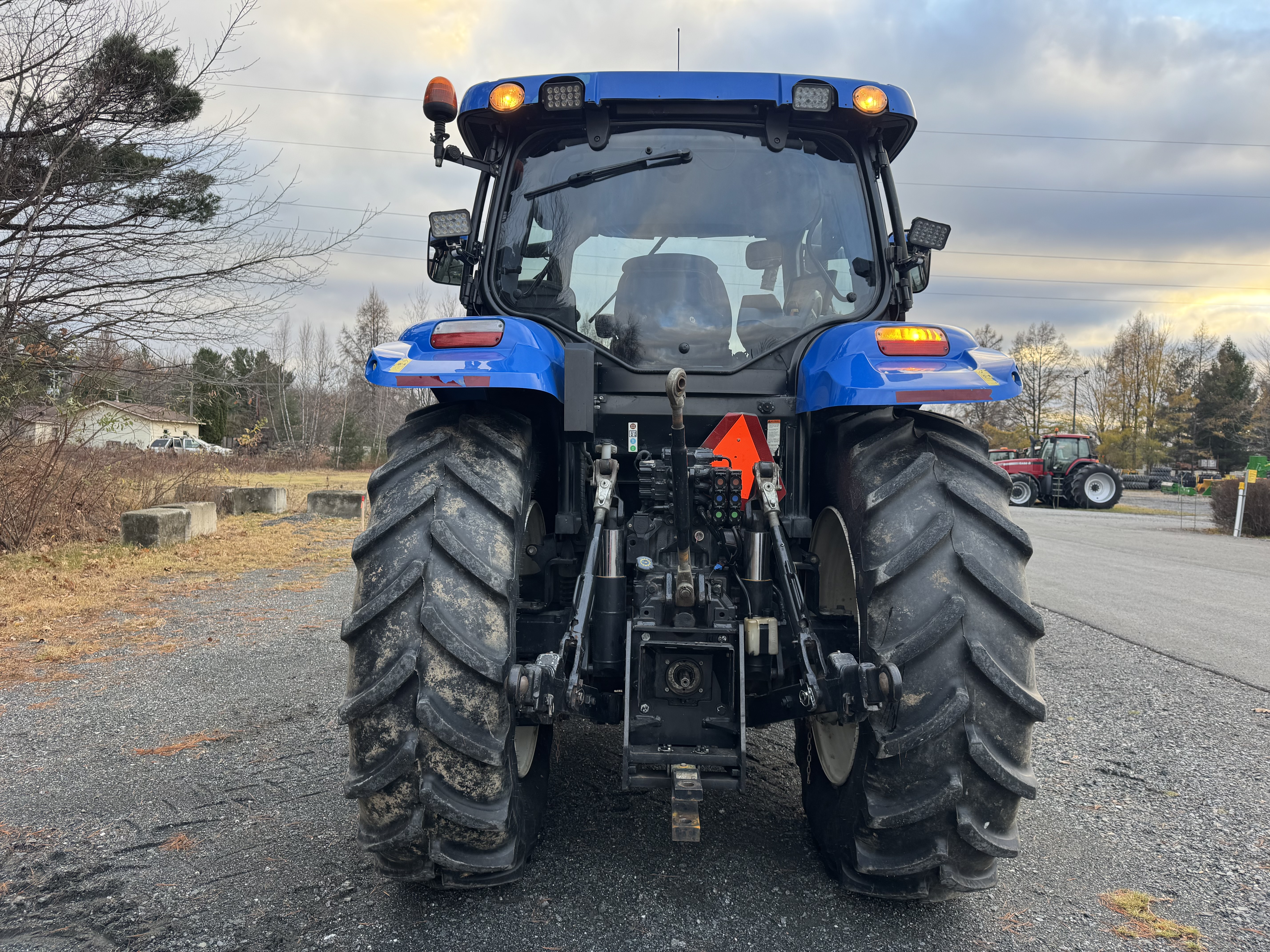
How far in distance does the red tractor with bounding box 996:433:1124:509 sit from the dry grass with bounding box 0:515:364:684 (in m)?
24.2

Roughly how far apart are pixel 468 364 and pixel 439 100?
1241mm

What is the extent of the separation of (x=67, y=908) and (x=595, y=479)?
1984mm

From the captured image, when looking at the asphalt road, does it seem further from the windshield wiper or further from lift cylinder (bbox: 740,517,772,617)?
the windshield wiper

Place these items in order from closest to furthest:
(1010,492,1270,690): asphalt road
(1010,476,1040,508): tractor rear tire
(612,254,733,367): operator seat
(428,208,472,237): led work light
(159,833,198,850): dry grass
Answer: (159,833,198,850): dry grass → (612,254,733,367): operator seat → (428,208,472,237): led work light → (1010,492,1270,690): asphalt road → (1010,476,1040,508): tractor rear tire

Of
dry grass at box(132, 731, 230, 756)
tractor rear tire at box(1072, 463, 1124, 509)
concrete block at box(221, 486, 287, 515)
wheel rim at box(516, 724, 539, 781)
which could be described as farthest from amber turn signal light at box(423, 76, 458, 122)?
tractor rear tire at box(1072, 463, 1124, 509)

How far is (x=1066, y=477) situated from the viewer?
27953mm

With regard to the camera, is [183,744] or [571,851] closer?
[571,851]

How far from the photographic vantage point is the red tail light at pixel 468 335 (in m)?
2.40

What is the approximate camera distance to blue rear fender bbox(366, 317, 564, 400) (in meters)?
2.29

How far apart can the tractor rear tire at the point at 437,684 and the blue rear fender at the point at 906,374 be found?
3.39 ft

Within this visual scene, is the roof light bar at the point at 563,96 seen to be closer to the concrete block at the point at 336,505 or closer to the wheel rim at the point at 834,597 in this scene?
the wheel rim at the point at 834,597

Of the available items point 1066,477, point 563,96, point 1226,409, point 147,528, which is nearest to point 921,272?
point 563,96

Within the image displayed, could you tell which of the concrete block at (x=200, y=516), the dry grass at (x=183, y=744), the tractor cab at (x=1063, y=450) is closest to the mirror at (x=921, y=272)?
the dry grass at (x=183, y=744)

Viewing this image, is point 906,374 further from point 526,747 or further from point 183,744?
point 183,744
